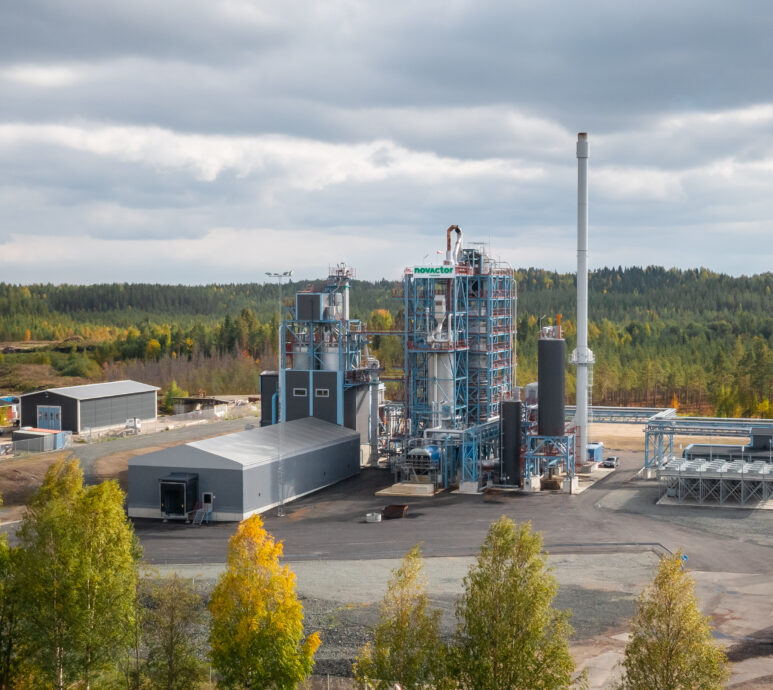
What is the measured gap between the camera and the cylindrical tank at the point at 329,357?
244 ft

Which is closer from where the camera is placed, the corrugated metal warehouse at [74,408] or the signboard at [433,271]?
the signboard at [433,271]

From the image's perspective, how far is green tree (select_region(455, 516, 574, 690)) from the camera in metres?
22.8

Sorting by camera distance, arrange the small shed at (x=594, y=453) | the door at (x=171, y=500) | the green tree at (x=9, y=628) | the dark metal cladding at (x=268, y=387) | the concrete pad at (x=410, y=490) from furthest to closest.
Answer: the dark metal cladding at (x=268, y=387) → the small shed at (x=594, y=453) → the concrete pad at (x=410, y=490) → the door at (x=171, y=500) → the green tree at (x=9, y=628)

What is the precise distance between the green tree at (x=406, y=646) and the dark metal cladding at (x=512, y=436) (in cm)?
4220

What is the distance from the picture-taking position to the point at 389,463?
75062 millimetres

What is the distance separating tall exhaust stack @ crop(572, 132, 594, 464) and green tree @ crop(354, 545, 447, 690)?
50.0 m

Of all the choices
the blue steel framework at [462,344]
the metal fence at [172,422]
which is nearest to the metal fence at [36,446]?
the metal fence at [172,422]

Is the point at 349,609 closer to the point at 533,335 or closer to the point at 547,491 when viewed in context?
the point at 547,491

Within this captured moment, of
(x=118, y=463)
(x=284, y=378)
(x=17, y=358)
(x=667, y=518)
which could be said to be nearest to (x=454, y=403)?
(x=284, y=378)

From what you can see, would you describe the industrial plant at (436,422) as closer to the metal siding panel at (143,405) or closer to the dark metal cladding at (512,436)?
the dark metal cladding at (512,436)

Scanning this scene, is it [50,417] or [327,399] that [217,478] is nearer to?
[327,399]

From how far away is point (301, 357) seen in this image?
7569 cm

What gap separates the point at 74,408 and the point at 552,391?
46.1 metres

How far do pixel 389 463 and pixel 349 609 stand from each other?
3570cm
